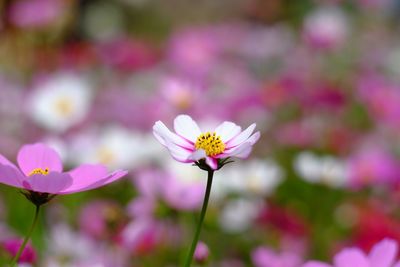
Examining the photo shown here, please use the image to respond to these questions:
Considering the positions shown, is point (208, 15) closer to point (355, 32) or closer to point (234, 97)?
point (355, 32)

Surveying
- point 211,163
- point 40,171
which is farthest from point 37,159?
point 211,163

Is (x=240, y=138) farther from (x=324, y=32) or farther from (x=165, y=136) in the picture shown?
(x=324, y=32)

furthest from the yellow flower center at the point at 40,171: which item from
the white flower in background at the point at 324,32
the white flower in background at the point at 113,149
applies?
the white flower in background at the point at 324,32

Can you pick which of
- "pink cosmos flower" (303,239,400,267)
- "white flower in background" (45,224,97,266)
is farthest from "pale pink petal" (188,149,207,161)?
"white flower in background" (45,224,97,266)

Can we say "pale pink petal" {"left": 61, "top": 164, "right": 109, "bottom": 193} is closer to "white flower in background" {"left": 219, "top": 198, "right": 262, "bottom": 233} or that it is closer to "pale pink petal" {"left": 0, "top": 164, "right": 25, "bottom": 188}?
"pale pink petal" {"left": 0, "top": 164, "right": 25, "bottom": 188}

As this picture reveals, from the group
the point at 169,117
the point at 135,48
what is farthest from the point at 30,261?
the point at 135,48

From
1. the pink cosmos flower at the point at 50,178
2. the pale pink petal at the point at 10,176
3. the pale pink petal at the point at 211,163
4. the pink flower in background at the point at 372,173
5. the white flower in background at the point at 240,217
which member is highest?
the pink flower in background at the point at 372,173

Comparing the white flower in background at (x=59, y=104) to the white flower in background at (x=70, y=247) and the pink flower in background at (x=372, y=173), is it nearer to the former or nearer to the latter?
the pink flower in background at (x=372, y=173)
